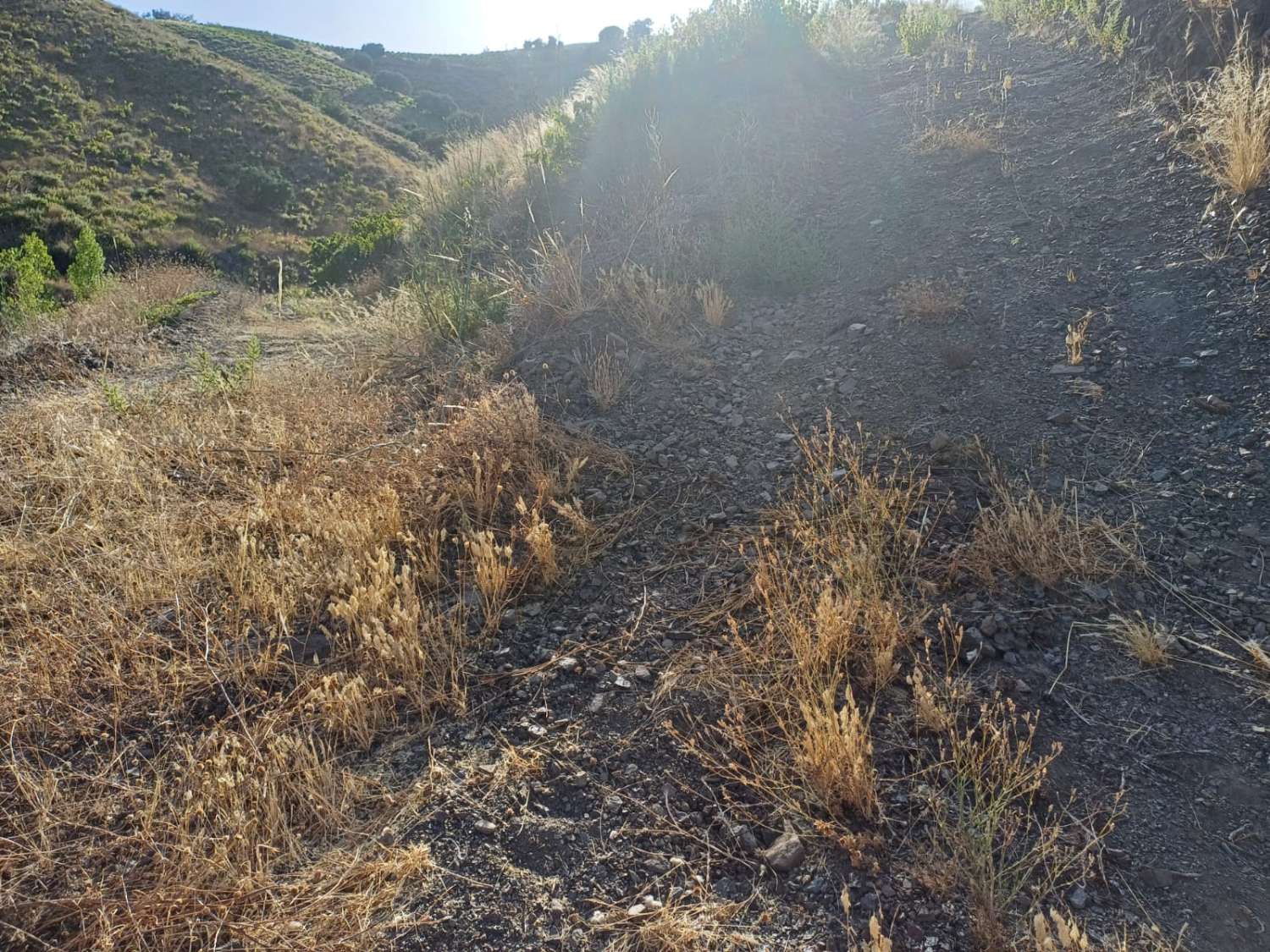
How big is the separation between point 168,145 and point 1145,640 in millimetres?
27728

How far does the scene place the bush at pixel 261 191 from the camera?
21484 mm

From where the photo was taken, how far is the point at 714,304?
508 cm

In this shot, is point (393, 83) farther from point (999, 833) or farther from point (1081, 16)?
point (999, 833)

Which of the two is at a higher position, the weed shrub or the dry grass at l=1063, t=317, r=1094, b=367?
the weed shrub

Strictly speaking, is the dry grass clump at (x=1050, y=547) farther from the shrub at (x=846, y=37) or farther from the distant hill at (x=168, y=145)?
the distant hill at (x=168, y=145)

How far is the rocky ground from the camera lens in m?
1.99

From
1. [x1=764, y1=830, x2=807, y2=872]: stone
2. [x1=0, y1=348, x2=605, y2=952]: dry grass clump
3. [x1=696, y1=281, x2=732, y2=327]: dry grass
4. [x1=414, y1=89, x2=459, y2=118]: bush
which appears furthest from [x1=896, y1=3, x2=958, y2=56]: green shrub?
[x1=414, y1=89, x2=459, y2=118]: bush

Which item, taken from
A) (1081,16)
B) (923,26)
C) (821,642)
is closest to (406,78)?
(923,26)

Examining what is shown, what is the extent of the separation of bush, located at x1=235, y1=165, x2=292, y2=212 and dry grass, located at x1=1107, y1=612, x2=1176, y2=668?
2414 cm

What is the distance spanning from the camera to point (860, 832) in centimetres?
207

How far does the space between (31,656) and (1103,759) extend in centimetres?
381

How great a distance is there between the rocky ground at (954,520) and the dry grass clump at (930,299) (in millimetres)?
83

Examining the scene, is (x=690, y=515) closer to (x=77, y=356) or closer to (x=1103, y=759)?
(x=1103, y=759)

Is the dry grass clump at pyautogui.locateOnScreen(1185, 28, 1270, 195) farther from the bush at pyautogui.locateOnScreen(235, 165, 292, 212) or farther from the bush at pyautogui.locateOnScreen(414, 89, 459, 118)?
the bush at pyautogui.locateOnScreen(414, 89, 459, 118)
